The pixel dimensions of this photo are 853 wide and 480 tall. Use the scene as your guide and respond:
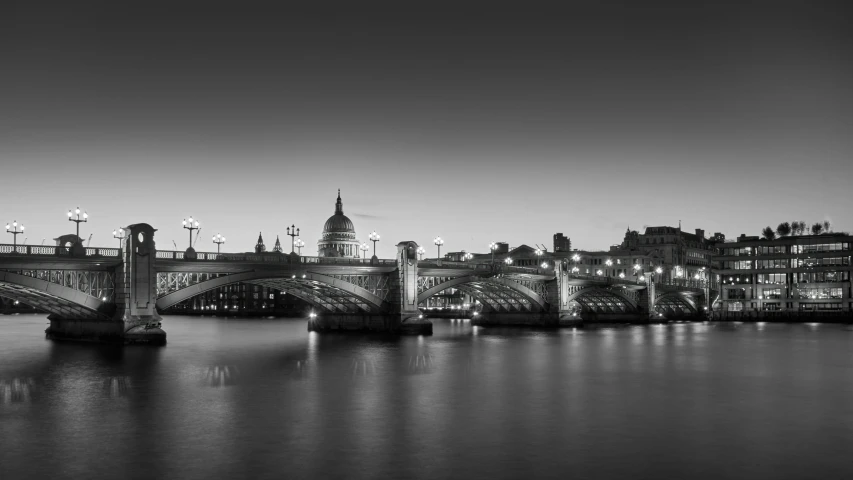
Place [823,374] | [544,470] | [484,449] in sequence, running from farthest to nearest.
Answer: [823,374]
[484,449]
[544,470]

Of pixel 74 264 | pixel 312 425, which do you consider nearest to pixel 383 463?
pixel 312 425

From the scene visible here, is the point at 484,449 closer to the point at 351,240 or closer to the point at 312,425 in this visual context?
the point at 312,425

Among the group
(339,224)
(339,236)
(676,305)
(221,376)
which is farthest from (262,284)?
(676,305)

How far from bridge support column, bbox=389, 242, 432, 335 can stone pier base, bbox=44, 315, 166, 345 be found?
28.3 m

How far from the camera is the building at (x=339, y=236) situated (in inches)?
7387

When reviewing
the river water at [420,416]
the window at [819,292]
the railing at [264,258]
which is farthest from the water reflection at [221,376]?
the window at [819,292]

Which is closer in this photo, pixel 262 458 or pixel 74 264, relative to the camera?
pixel 262 458

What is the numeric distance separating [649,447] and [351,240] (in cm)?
16693

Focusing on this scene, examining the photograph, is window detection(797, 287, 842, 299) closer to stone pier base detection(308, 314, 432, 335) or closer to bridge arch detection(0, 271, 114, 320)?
stone pier base detection(308, 314, 432, 335)

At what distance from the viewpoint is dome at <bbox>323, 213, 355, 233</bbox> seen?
191575 millimetres

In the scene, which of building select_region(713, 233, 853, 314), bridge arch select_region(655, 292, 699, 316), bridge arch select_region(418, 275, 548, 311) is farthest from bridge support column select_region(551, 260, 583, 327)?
building select_region(713, 233, 853, 314)

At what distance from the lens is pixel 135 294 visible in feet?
203

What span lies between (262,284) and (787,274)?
115516mm

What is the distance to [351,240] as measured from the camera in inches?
7510
